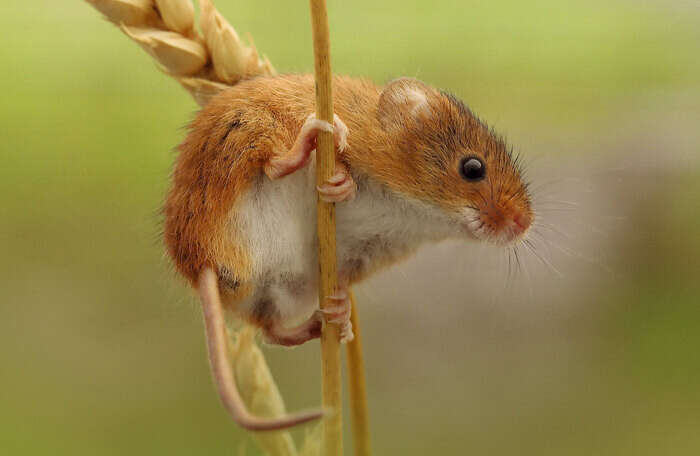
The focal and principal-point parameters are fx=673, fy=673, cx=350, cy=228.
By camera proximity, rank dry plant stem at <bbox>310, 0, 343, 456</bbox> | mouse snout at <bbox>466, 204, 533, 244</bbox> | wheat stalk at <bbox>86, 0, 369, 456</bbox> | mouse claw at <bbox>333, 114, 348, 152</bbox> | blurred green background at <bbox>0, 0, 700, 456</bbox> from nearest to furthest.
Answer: dry plant stem at <bbox>310, 0, 343, 456</bbox>
wheat stalk at <bbox>86, 0, 369, 456</bbox>
mouse claw at <bbox>333, 114, 348, 152</bbox>
mouse snout at <bbox>466, 204, 533, 244</bbox>
blurred green background at <bbox>0, 0, 700, 456</bbox>

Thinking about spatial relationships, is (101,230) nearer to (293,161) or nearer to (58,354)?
(58,354)

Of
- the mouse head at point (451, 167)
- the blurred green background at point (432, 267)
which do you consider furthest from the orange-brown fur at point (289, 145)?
the blurred green background at point (432, 267)

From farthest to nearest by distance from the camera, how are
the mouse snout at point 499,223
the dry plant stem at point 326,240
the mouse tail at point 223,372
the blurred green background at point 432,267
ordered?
1. the blurred green background at point 432,267
2. the mouse snout at point 499,223
3. the dry plant stem at point 326,240
4. the mouse tail at point 223,372

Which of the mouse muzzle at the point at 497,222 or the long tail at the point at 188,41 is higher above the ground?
the long tail at the point at 188,41

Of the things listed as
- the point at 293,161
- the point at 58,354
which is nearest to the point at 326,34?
the point at 293,161

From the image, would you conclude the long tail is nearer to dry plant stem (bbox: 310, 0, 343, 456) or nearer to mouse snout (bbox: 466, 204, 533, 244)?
dry plant stem (bbox: 310, 0, 343, 456)

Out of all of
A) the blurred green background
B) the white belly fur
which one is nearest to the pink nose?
the white belly fur

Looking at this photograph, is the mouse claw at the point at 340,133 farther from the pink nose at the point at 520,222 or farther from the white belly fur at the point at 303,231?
the pink nose at the point at 520,222

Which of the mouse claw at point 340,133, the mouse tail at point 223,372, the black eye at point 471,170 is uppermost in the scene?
the mouse claw at point 340,133
